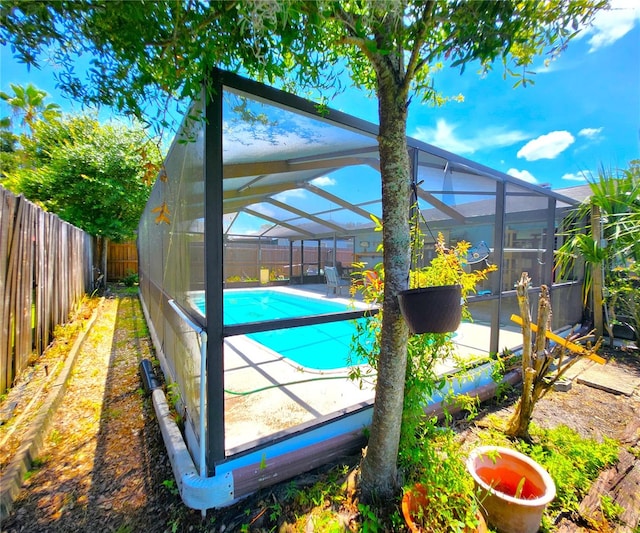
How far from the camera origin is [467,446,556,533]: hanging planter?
1.40 meters

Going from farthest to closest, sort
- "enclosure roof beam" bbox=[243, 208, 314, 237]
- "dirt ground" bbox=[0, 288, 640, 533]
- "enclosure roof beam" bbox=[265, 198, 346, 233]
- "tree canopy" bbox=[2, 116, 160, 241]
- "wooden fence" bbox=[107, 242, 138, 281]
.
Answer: "wooden fence" bbox=[107, 242, 138, 281]
"tree canopy" bbox=[2, 116, 160, 241]
"enclosure roof beam" bbox=[243, 208, 314, 237]
"enclosure roof beam" bbox=[265, 198, 346, 233]
"dirt ground" bbox=[0, 288, 640, 533]

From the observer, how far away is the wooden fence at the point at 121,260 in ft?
39.7

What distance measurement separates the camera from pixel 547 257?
14.6ft

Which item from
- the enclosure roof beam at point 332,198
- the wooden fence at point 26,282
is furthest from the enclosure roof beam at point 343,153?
the wooden fence at point 26,282

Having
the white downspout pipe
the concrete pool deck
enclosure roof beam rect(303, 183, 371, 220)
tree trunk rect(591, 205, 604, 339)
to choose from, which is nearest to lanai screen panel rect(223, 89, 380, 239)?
enclosure roof beam rect(303, 183, 371, 220)

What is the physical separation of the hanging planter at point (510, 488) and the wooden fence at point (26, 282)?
3.99 m

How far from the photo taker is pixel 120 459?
2.06 metres

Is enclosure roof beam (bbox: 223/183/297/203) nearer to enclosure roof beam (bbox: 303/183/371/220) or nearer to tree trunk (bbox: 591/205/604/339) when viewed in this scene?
enclosure roof beam (bbox: 303/183/371/220)

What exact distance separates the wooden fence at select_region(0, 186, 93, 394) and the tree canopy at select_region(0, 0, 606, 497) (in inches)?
91.9

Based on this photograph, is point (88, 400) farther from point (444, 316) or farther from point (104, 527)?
point (444, 316)

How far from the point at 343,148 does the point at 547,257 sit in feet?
13.0

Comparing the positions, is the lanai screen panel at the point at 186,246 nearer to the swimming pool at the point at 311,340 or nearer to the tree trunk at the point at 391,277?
the swimming pool at the point at 311,340

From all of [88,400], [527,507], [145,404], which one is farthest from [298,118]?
[88,400]

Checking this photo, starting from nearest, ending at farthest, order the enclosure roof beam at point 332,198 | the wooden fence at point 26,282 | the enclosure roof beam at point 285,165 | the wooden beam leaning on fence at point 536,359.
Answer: the wooden beam leaning on fence at point 536,359
the wooden fence at point 26,282
the enclosure roof beam at point 285,165
the enclosure roof beam at point 332,198
